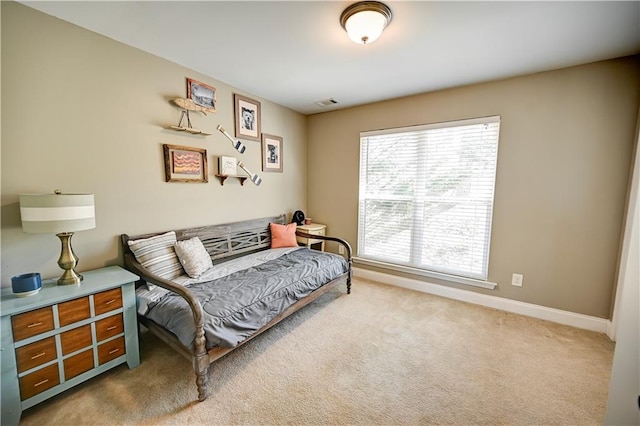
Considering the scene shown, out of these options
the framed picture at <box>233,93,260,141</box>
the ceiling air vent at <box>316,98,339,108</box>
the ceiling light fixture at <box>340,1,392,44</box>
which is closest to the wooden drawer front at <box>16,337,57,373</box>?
the framed picture at <box>233,93,260,141</box>

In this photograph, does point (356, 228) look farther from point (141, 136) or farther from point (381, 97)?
point (141, 136)

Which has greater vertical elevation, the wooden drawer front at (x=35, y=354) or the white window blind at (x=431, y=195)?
the white window blind at (x=431, y=195)

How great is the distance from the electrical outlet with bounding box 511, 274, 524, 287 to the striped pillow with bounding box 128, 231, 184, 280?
132 inches

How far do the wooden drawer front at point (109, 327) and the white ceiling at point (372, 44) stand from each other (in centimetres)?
209

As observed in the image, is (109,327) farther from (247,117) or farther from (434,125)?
(434,125)

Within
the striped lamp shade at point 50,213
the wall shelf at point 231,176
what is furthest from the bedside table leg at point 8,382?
the wall shelf at point 231,176

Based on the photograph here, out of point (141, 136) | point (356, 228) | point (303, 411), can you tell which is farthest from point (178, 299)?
point (356, 228)

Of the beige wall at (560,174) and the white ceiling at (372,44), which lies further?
the beige wall at (560,174)

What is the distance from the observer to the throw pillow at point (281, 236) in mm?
3424

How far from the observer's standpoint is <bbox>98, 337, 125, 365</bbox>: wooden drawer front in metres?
1.74

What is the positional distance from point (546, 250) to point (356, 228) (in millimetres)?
2106

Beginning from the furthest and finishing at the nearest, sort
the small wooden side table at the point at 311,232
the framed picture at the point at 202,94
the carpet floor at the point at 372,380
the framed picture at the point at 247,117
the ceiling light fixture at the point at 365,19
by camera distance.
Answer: the small wooden side table at the point at 311,232
the framed picture at the point at 247,117
the framed picture at the point at 202,94
the ceiling light fixture at the point at 365,19
the carpet floor at the point at 372,380

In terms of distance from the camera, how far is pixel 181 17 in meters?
1.78

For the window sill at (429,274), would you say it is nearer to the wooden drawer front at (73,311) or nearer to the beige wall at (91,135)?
the beige wall at (91,135)
